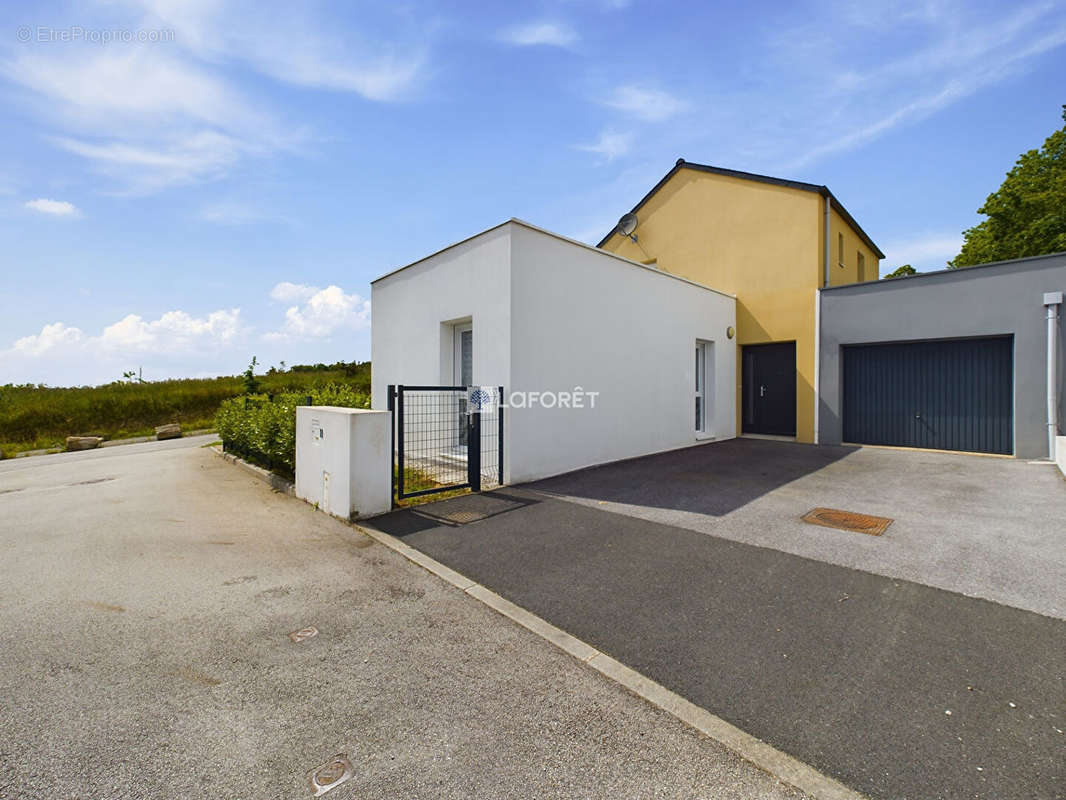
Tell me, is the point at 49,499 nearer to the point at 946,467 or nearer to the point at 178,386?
the point at 946,467

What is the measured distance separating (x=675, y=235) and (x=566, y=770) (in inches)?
543

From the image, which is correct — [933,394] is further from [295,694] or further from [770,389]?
[295,694]

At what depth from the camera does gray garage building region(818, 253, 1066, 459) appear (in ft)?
27.9

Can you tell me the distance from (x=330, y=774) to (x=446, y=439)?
6.43 metres

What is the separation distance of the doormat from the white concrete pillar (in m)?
0.54

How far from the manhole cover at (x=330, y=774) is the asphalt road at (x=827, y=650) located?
1407 mm

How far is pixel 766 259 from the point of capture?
11.8 metres

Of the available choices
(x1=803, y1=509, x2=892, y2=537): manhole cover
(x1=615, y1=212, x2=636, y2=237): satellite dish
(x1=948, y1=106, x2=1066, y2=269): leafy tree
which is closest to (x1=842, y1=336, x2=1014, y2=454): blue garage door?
(x1=803, y1=509, x2=892, y2=537): manhole cover

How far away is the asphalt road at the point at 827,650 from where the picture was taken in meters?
1.83

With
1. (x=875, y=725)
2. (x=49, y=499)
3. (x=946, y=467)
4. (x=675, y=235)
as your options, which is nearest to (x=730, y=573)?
(x=875, y=725)

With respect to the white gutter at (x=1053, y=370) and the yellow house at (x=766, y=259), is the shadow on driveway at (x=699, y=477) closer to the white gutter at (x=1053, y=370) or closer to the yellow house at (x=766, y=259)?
the yellow house at (x=766, y=259)

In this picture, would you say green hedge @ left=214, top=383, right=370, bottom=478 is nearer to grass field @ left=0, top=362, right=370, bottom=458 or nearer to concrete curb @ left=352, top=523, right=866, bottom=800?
concrete curb @ left=352, top=523, right=866, bottom=800

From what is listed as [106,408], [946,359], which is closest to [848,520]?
[946,359]

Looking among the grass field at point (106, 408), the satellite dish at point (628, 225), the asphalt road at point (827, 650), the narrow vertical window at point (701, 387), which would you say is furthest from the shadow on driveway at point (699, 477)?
the grass field at point (106, 408)
